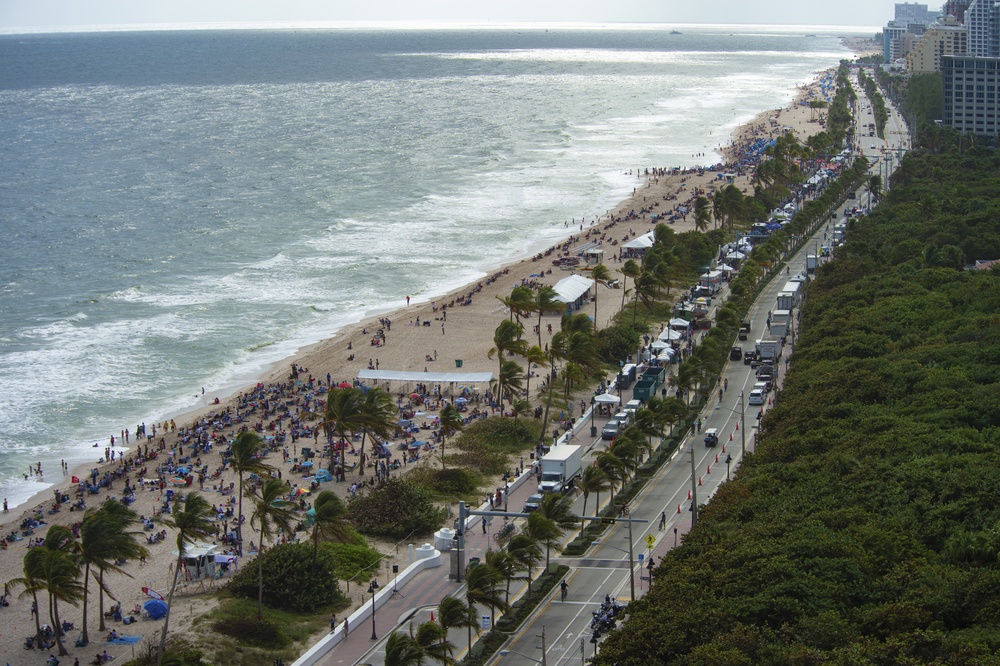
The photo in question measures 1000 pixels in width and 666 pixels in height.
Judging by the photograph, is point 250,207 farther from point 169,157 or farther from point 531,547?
point 531,547

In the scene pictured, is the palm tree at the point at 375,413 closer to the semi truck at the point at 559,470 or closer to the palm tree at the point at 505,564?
the semi truck at the point at 559,470

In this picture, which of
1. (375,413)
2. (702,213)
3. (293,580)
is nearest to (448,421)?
(375,413)

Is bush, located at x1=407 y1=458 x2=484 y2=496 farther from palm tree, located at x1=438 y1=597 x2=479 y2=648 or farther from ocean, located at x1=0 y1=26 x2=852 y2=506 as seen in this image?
ocean, located at x1=0 y1=26 x2=852 y2=506

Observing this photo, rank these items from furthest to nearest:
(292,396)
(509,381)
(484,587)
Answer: (292,396)
(509,381)
(484,587)

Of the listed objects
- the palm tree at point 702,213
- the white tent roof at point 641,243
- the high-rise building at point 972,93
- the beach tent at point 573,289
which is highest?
the high-rise building at point 972,93

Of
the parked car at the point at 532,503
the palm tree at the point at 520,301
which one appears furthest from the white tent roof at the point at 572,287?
the parked car at the point at 532,503

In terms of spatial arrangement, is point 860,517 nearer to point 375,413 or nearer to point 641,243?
point 375,413

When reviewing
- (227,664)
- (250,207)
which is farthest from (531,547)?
(250,207)
